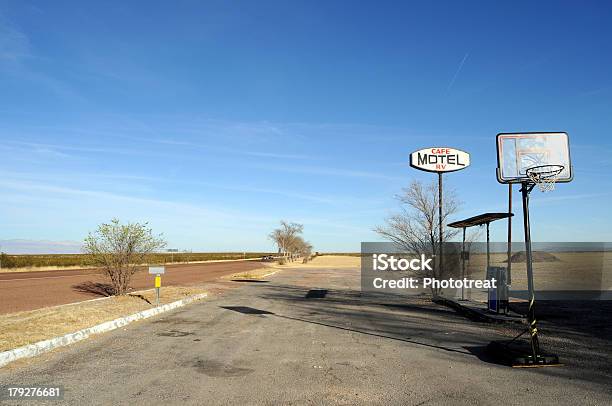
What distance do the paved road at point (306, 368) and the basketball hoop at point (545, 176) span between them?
10.5 ft

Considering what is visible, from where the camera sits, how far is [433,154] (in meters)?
20.2

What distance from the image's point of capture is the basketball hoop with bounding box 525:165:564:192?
8.84 meters

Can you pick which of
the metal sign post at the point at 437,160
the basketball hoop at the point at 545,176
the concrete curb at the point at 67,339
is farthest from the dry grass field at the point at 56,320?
the metal sign post at the point at 437,160

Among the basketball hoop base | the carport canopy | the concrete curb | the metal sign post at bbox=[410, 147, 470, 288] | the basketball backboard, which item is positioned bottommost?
the concrete curb

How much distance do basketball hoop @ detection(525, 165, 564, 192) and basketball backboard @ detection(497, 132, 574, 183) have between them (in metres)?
0.40

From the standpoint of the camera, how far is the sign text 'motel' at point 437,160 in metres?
20.2

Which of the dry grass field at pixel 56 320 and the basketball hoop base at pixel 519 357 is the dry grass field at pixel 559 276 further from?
the dry grass field at pixel 56 320

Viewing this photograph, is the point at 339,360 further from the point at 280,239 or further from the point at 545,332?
the point at 280,239

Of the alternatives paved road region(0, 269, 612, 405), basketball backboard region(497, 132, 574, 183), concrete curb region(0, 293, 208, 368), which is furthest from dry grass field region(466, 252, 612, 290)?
concrete curb region(0, 293, 208, 368)

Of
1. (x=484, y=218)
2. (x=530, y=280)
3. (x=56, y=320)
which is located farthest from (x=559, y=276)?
(x=56, y=320)

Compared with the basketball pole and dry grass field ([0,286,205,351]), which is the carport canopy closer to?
the basketball pole

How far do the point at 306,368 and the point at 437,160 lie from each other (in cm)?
1489

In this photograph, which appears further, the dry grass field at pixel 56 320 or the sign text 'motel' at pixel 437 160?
the sign text 'motel' at pixel 437 160

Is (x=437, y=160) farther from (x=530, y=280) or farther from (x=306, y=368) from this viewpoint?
(x=306, y=368)
